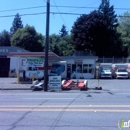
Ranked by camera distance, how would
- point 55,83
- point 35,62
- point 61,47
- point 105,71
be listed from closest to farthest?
A: point 55,83, point 35,62, point 105,71, point 61,47

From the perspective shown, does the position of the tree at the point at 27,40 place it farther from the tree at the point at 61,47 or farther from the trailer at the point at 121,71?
the trailer at the point at 121,71

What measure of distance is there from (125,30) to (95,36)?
45.6ft

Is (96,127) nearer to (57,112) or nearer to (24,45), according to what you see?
(57,112)

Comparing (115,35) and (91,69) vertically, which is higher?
(115,35)

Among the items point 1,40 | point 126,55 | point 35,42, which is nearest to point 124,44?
point 126,55

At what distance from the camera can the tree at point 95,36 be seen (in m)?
66.4

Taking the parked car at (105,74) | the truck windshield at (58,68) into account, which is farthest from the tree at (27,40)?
the parked car at (105,74)

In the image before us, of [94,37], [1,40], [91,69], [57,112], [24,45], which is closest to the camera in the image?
[57,112]

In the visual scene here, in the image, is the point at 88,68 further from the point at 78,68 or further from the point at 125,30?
the point at 125,30

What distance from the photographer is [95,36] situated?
66188 millimetres

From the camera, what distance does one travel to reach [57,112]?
440 inches

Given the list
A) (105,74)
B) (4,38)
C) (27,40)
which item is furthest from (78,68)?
(4,38)

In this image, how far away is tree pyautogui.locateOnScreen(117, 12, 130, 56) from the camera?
239ft

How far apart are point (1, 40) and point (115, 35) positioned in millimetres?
34340
